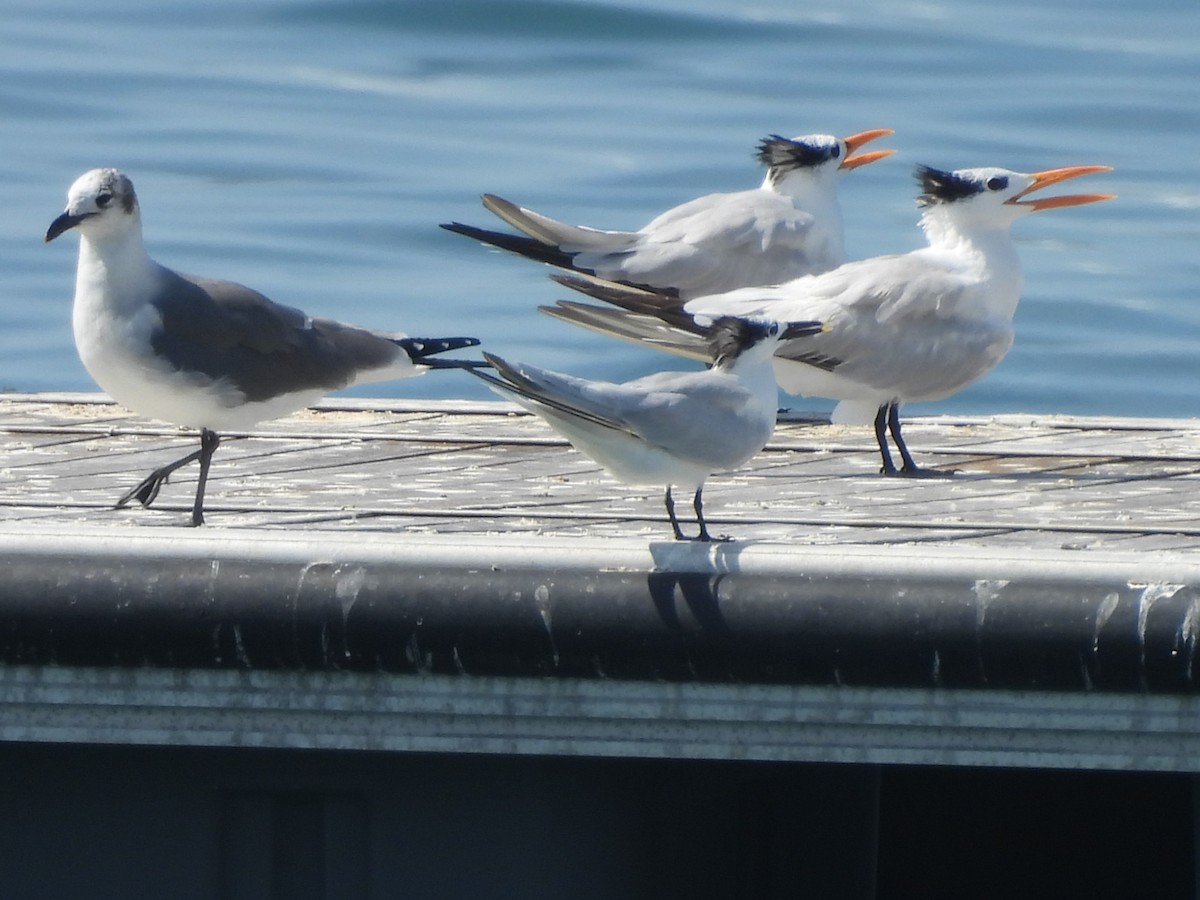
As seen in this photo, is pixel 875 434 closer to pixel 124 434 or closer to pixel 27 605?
pixel 124 434

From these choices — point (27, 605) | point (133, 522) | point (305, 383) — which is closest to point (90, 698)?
point (27, 605)

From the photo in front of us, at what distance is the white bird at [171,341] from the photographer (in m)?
4.95

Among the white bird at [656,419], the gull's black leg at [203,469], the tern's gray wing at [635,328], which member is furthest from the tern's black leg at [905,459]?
the gull's black leg at [203,469]

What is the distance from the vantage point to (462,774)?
4.02 meters

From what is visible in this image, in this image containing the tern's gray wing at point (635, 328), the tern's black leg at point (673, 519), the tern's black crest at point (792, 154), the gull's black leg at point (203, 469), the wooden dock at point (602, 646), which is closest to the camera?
the wooden dock at point (602, 646)

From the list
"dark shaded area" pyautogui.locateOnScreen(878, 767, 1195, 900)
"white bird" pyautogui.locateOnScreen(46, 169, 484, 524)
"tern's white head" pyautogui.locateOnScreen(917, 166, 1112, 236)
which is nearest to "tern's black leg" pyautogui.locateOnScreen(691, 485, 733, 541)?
"dark shaded area" pyautogui.locateOnScreen(878, 767, 1195, 900)

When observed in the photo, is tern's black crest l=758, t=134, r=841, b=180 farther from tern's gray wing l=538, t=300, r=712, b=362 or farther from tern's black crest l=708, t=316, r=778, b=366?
tern's black crest l=708, t=316, r=778, b=366

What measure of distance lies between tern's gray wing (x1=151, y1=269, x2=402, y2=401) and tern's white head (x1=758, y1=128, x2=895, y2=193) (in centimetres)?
286

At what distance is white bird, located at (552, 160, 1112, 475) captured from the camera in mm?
6184

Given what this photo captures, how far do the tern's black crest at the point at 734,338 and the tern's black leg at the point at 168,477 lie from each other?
108 cm

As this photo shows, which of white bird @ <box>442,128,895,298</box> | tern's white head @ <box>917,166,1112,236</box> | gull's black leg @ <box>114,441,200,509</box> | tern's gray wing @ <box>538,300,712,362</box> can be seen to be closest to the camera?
gull's black leg @ <box>114,441,200,509</box>

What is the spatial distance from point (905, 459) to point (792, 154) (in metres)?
2.54

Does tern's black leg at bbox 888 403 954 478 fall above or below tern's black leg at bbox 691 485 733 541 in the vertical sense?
above

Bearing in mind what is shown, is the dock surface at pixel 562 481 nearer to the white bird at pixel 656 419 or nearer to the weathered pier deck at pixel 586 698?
the weathered pier deck at pixel 586 698
